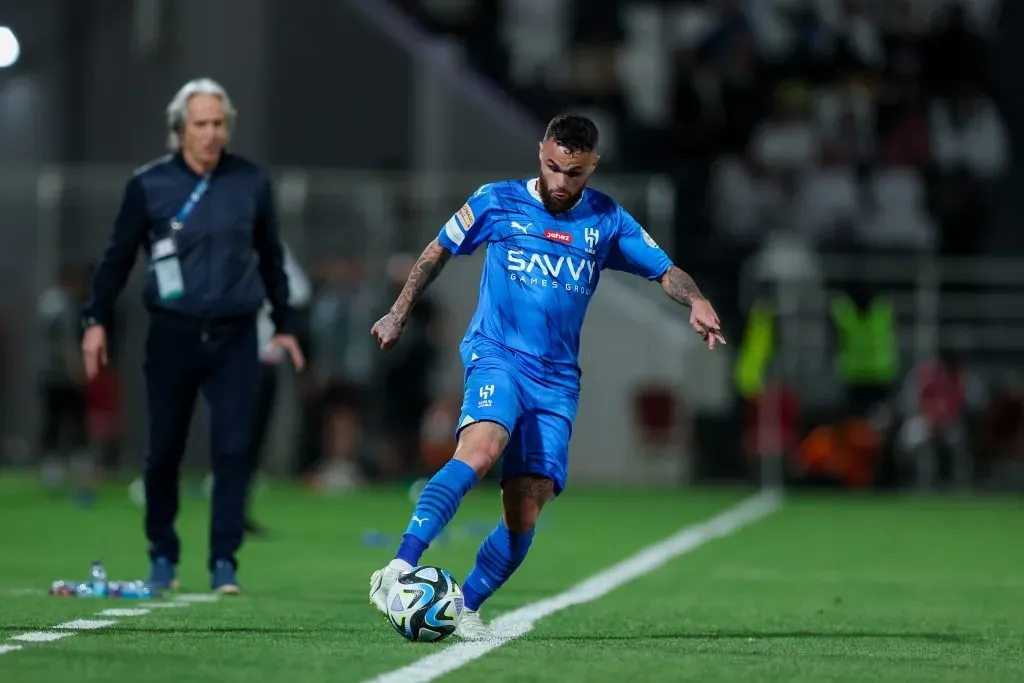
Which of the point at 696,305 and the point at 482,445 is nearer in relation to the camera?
the point at 482,445

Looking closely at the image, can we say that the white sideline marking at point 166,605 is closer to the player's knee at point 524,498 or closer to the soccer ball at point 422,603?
the player's knee at point 524,498

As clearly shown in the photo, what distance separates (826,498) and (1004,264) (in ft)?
12.8

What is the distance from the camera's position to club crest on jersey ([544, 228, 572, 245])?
7.70 metres

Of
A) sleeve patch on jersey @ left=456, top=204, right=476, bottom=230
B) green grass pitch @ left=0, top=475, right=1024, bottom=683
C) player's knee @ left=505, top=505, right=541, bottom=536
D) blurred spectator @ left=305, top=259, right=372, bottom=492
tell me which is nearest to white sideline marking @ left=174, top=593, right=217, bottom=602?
green grass pitch @ left=0, top=475, right=1024, bottom=683

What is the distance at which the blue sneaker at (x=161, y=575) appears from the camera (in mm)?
9516

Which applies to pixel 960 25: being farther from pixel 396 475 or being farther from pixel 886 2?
pixel 396 475

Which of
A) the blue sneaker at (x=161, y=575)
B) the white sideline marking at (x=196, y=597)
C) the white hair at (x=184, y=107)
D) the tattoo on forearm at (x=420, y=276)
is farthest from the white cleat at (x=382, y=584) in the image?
the white hair at (x=184, y=107)

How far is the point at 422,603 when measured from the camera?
6961 millimetres

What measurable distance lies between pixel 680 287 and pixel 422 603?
1626mm

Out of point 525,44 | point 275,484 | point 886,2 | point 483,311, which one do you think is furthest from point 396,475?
point 483,311

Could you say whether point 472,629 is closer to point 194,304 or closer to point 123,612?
point 123,612

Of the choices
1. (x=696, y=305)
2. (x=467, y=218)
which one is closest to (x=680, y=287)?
(x=696, y=305)

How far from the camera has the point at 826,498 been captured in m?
19.7

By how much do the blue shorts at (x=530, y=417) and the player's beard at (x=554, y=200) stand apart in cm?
60
